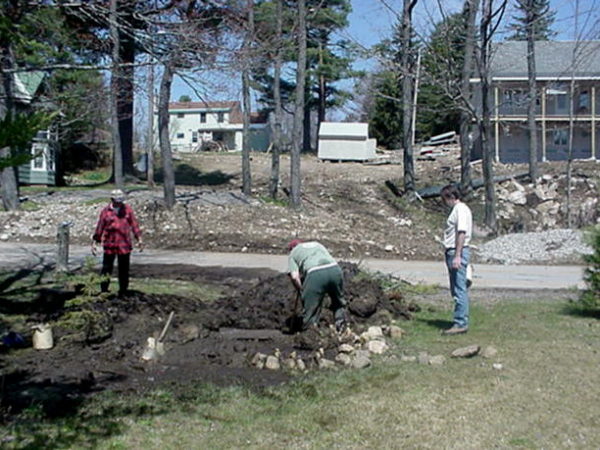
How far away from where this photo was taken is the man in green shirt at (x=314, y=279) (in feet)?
31.6

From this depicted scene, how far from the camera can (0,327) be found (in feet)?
32.2

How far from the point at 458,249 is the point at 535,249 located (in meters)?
A: 13.0

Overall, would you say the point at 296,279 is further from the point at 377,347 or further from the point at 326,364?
the point at 326,364

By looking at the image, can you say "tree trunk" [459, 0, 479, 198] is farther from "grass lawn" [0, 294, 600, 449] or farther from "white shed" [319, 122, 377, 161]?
"white shed" [319, 122, 377, 161]

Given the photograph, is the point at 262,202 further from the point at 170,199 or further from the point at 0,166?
the point at 0,166

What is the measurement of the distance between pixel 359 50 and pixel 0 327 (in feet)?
50.4

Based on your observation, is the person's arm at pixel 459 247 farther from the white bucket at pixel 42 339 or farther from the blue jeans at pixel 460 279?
the white bucket at pixel 42 339

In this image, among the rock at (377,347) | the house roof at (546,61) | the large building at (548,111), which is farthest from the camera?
the large building at (548,111)

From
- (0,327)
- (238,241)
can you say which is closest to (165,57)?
(0,327)

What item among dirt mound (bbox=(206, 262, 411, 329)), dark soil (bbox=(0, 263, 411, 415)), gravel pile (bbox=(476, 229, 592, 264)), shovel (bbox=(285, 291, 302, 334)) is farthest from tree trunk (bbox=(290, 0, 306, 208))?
shovel (bbox=(285, 291, 302, 334))

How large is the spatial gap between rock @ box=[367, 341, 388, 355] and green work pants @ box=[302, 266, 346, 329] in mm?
956

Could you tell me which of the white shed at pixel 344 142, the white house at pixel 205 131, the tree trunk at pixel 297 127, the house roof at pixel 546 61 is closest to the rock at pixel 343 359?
the tree trunk at pixel 297 127

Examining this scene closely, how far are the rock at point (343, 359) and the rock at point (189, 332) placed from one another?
6.17 feet

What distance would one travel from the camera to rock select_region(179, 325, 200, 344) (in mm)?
9320
